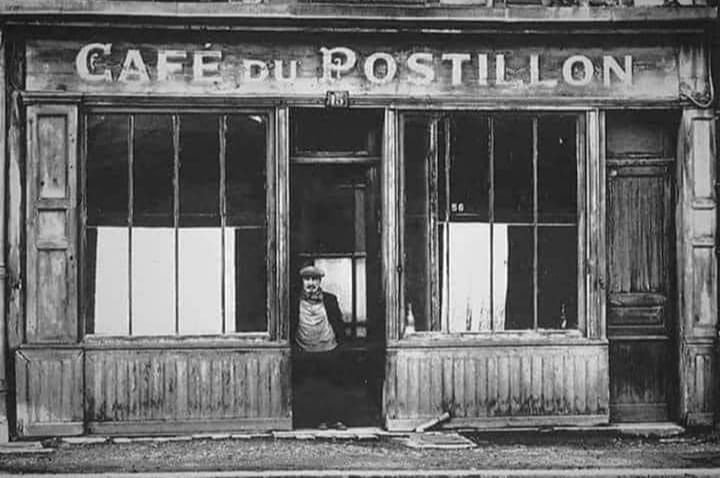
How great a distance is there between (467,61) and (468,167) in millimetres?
1033

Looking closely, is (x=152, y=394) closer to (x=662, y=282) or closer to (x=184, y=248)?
(x=184, y=248)

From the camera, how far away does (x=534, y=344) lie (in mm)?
12422

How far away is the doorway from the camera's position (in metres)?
12.5

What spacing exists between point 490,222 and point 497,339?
1.15 meters

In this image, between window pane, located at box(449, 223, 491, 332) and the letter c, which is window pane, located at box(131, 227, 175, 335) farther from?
window pane, located at box(449, 223, 491, 332)

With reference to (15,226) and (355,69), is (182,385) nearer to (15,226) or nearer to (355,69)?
(15,226)

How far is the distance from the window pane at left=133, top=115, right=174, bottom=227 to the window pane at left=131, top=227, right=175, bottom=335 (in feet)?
0.49

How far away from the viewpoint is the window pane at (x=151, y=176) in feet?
39.8

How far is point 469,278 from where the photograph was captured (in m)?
12.6

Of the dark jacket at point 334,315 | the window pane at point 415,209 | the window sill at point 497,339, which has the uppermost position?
the window pane at point 415,209

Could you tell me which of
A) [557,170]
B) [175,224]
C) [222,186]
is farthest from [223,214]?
[557,170]

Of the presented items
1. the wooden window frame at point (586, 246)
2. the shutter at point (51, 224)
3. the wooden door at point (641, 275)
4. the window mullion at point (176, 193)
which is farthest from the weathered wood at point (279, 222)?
the wooden door at point (641, 275)

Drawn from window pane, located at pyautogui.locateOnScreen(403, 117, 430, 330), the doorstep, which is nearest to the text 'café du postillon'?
window pane, located at pyautogui.locateOnScreen(403, 117, 430, 330)

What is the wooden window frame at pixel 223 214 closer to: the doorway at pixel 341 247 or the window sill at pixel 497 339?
the doorway at pixel 341 247
